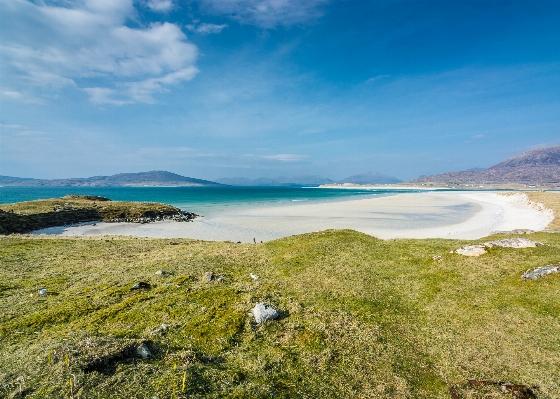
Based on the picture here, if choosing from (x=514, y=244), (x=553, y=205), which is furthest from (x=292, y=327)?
(x=553, y=205)

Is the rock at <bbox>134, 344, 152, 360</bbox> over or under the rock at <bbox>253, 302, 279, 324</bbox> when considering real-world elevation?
over

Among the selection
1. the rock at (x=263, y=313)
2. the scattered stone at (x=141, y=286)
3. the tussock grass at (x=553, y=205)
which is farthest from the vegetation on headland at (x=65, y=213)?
the tussock grass at (x=553, y=205)

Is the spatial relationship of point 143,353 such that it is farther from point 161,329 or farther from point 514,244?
point 514,244

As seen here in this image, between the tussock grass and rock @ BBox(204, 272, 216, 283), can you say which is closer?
rock @ BBox(204, 272, 216, 283)

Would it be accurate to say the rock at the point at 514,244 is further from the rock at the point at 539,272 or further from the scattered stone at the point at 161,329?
the scattered stone at the point at 161,329

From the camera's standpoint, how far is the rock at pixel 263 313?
1141 centimetres

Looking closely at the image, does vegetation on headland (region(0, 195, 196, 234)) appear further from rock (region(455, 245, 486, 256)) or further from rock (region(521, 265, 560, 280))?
rock (region(521, 265, 560, 280))

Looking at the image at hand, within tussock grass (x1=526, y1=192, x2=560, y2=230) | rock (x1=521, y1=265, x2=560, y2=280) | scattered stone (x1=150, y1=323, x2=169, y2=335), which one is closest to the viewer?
scattered stone (x1=150, y1=323, x2=169, y2=335)

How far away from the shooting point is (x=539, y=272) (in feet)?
45.2

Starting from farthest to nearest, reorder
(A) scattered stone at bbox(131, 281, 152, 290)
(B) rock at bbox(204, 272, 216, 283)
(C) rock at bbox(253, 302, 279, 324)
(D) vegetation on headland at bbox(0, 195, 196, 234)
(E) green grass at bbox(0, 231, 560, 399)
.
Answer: (D) vegetation on headland at bbox(0, 195, 196, 234), (B) rock at bbox(204, 272, 216, 283), (A) scattered stone at bbox(131, 281, 152, 290), (C) rock at bbox(253, 302, 279, 324), (E) green grass at bbox(0, 231, 560, 399)

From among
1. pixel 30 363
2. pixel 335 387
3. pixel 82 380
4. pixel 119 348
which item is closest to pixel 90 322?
pixel 30 363

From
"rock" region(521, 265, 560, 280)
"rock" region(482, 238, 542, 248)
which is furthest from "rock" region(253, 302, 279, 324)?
"rock" region(482, 238, 542, 248)

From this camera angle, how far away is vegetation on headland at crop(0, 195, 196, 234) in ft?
169

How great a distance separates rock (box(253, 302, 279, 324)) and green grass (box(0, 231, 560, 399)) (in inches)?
17.0
